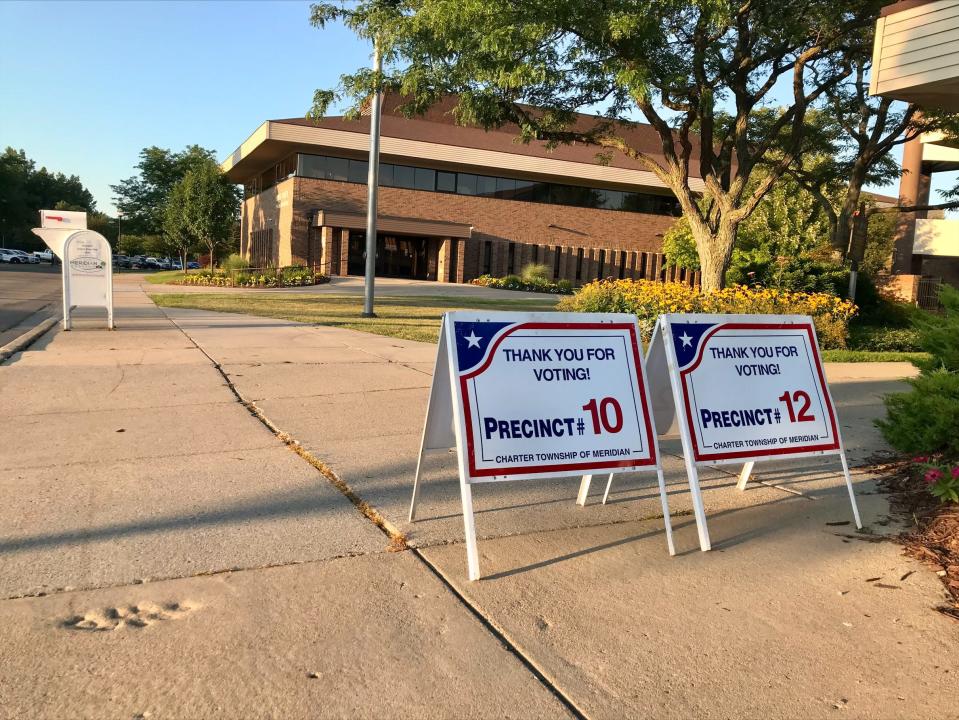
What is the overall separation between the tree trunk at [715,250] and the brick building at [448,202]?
77.3 feet

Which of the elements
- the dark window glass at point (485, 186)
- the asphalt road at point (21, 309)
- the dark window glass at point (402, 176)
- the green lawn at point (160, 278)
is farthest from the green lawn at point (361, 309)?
the dark window glass at point (485, 186)

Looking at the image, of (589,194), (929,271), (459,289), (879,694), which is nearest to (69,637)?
(879,694)

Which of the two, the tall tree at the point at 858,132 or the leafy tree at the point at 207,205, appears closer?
the tall tree at the point at 858,132

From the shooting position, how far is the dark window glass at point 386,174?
3853cm

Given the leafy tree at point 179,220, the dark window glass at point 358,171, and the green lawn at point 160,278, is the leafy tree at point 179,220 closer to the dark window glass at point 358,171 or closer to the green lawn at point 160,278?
the green lawn at point 160,278

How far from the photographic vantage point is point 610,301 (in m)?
14.7

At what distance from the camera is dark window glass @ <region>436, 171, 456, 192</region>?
39.8 m

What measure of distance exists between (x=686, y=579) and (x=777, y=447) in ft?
4.08

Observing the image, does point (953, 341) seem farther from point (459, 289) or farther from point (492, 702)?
point (459, 289)

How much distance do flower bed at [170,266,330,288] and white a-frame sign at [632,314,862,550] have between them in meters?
28.5

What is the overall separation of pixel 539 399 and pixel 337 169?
35.9 meters

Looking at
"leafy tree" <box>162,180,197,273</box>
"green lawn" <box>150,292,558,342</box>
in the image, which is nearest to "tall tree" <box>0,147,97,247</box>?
"leafy tree" <box>162,180,197,273</box>

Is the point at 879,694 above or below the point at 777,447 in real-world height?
below

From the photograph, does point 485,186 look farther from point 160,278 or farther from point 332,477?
point 332,477
